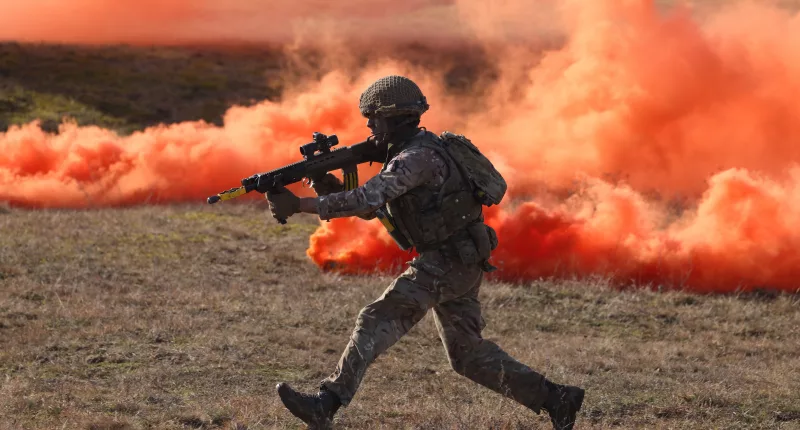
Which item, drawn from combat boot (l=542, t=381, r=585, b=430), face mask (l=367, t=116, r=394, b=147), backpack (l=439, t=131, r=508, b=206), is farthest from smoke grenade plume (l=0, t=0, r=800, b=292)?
face mask (l=367, t=116, r=394, b=147)

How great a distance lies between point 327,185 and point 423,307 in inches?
40.6

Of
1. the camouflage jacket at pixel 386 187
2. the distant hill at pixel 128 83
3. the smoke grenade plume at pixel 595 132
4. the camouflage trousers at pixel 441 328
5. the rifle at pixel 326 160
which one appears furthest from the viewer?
the distant hill at pixel 128 83

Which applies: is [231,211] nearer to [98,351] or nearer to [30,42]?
[98,351]

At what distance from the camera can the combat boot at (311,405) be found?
6.09 m

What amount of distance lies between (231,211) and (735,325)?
9.79 metres

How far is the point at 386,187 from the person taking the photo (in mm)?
6098

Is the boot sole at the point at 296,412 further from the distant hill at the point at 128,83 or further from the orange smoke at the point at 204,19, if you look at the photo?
the orange smoke at the point at 204,19

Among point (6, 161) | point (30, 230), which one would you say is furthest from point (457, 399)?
point (6, 161)

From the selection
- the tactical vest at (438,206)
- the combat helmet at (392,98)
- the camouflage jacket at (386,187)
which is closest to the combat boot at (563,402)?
the tactical vest at (438,206)

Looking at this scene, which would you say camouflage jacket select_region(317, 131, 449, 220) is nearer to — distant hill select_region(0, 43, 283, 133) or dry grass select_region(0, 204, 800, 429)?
dry grass select_region(0, 204, 800, 429)

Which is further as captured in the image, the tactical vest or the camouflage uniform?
the tactical vest

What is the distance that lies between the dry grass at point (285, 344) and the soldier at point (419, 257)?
55 centimetres

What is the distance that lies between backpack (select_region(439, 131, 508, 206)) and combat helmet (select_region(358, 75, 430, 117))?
0.28 metres

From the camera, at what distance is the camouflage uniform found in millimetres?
6117
